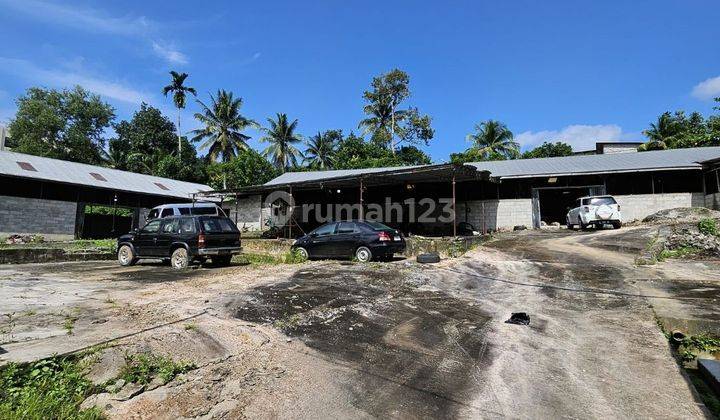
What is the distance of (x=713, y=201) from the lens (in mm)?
18906

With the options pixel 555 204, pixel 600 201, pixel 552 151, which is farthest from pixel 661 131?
pixel 600 201

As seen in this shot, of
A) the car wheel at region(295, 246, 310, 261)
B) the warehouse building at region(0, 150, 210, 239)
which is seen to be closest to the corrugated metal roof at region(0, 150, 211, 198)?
the warehouse building at region(0, 150, 210, 239)

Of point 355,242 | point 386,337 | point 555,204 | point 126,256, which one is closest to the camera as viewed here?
point 386,337

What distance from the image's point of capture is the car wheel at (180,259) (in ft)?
38.4

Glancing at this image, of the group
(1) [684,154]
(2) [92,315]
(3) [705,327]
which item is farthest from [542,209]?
(2) [92,315]

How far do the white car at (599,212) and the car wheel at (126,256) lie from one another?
752 inches

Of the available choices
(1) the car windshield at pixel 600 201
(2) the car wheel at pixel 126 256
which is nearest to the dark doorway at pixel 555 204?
(1) the car windshield at pixel 600 201

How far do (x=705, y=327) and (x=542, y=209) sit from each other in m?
22.7

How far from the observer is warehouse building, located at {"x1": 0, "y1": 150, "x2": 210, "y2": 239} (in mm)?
21219

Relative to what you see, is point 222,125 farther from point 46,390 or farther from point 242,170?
point 46,390

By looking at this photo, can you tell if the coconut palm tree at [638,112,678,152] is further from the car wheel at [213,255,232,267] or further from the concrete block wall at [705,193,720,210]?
the car wheel at [213,255,232,267]

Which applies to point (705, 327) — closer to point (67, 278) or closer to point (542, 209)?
point (67, 278)

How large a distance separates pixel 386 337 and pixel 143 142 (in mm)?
46165

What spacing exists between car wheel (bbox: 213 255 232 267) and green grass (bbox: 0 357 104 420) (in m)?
8.41
